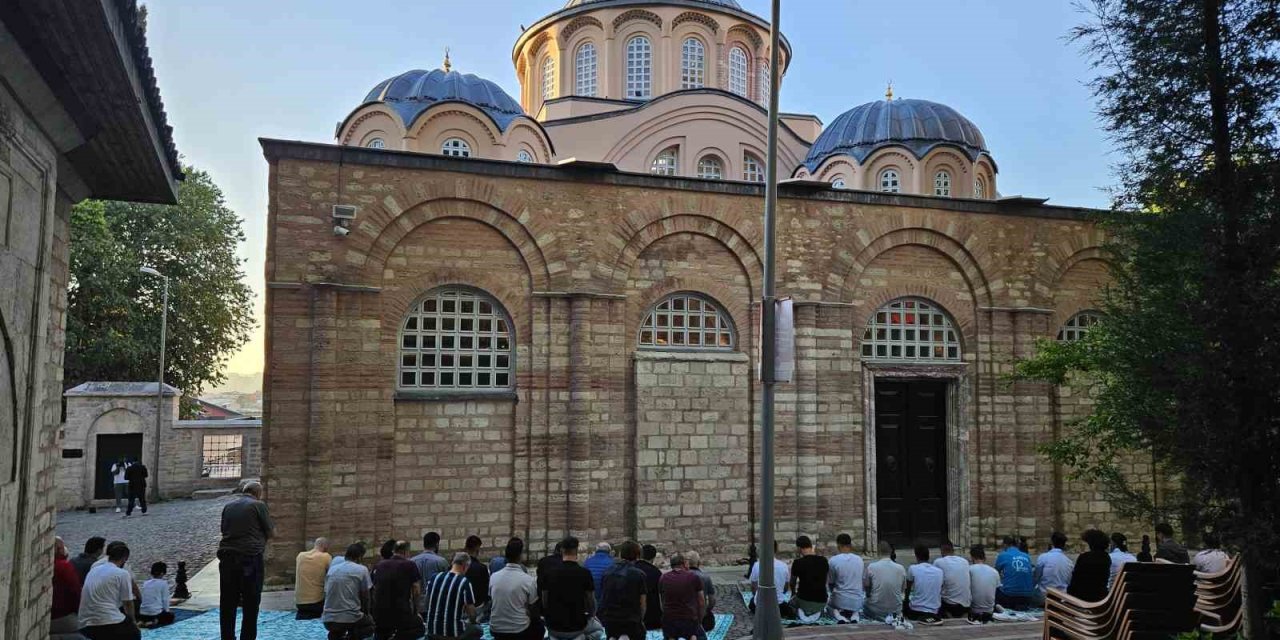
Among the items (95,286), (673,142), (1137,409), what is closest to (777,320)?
(1137,409)

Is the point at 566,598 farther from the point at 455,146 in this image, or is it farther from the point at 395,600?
the point at 455,146

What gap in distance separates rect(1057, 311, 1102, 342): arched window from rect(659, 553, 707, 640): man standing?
1024 cm

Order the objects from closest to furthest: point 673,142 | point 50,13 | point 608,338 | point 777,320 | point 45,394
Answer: point 50,13
point 45,394
point 777,320
point 608,338
point 673,142

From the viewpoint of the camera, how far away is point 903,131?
22500mm

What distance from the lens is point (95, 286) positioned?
83.9 feet

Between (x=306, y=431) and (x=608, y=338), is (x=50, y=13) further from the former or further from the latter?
(x=608, y=338)

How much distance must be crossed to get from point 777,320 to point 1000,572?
4.82 m

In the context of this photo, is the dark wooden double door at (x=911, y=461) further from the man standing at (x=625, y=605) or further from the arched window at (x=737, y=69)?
the arched window at (x=737, y=69)

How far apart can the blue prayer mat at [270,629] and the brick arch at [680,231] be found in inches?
210

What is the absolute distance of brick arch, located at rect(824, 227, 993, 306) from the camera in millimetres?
13906

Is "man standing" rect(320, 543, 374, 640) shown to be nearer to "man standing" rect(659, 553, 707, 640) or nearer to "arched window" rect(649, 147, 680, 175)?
"man standing" rect(659, 553, 707, 640)

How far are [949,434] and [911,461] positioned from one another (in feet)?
2.64

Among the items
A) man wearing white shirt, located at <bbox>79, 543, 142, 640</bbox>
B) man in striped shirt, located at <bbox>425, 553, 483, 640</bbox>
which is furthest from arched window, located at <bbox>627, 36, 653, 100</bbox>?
man wearing white shirt, located at <bbox>79, 543, 142, 640</bbox>

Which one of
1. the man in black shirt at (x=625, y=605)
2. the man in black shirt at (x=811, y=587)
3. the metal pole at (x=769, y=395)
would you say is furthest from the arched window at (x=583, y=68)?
the man in black shirt at (x=625, y=605)
